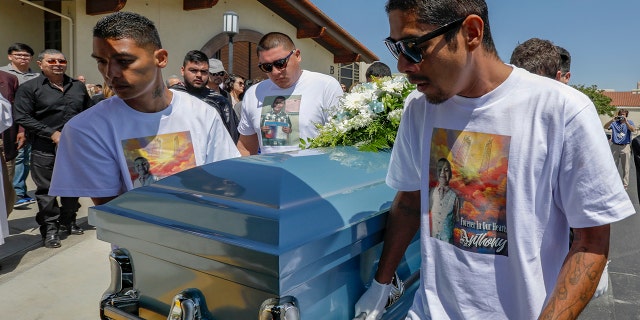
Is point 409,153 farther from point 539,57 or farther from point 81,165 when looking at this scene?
point 539,57

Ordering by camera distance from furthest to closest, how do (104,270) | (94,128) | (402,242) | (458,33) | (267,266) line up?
(104,270) < (94,128) < (402,242) < (458,33) < (267,266)

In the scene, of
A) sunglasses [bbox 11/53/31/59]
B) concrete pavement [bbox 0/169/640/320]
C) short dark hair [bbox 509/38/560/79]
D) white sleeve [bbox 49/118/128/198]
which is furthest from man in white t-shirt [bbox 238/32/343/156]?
sunglasses [bbox 11/53/31/59]

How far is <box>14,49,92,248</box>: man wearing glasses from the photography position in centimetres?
486

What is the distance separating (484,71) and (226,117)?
399 centimetres

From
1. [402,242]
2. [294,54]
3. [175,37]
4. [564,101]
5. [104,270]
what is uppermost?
[175,37]

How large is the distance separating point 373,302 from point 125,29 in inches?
53.5

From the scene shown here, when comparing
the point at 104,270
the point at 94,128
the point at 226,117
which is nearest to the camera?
the point at 94,128

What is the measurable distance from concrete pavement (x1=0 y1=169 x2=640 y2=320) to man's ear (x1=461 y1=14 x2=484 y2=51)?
3285 mm

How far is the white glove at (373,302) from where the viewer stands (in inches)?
59.4

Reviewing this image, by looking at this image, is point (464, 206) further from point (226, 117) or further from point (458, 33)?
point (226, 117)

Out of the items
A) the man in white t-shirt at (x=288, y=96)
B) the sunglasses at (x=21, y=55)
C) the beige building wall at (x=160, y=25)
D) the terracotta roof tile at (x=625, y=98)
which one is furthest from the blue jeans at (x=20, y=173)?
the terracotta roof tile at (x=625, y=98)

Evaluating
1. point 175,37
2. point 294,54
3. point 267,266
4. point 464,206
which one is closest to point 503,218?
point 464,206

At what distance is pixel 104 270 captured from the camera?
4277mm

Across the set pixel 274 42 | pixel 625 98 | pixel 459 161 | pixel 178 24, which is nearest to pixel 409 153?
pixel 459 161
